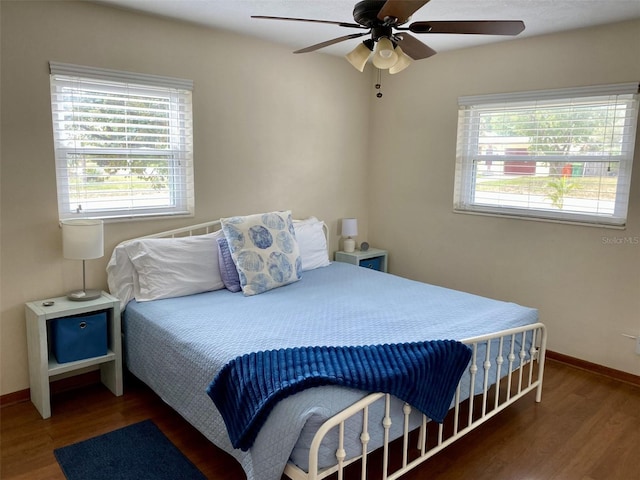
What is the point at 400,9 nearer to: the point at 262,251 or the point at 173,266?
the point at 262,251

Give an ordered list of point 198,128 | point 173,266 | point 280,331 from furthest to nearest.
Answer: point 198,128 < point 173,266 < point 280,331

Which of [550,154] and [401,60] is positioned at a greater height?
[401,60]

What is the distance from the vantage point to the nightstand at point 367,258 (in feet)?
14.3

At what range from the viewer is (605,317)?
11.1ft

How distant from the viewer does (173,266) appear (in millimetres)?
3104

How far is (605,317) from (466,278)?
1.06 meters

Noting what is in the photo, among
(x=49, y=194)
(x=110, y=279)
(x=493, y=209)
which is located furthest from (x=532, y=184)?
(x=49, y=194)

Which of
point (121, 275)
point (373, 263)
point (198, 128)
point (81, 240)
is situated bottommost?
point (373, 263)

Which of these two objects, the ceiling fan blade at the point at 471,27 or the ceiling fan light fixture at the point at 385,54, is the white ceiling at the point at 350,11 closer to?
the ceiling fan light fixture at the point at 385,54

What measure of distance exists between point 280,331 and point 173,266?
3.34 ft

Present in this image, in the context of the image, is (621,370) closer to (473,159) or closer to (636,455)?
(636,455)

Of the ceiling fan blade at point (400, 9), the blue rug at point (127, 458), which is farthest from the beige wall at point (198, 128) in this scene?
the ceiling fan blade at point (400, 9)

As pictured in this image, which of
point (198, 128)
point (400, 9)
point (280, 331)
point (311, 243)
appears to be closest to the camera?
point (400, 9)

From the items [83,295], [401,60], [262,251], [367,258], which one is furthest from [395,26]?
[367,258]
